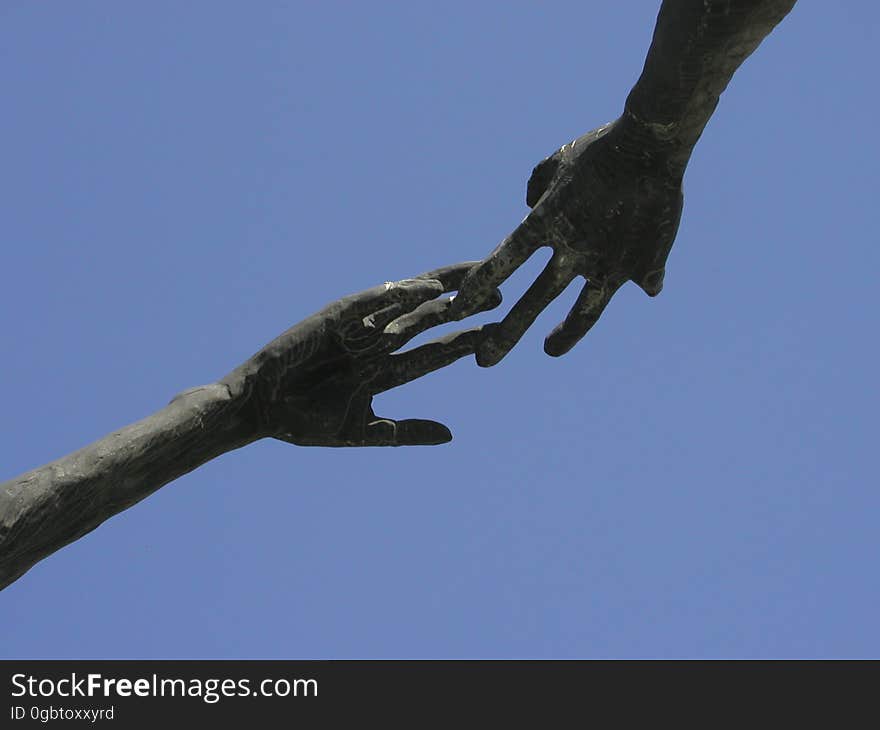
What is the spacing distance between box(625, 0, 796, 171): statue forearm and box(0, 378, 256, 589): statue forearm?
10.6ft

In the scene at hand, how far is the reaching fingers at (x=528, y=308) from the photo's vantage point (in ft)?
27.1

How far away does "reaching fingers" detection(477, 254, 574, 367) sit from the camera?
8266 mm

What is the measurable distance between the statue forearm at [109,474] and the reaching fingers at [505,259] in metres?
1.81

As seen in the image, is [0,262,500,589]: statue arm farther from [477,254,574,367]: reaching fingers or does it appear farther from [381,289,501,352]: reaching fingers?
[477,254,574,367]: reaching fingers

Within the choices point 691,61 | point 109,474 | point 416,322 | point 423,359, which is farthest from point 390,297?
point 691,61

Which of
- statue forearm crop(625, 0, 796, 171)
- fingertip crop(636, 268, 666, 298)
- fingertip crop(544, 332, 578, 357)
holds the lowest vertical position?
fingertip crop(544, 332, 578, 357)

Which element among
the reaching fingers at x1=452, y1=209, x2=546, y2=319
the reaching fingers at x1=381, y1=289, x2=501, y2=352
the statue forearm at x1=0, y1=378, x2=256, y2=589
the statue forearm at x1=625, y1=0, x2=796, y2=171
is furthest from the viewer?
the reaching fingers at x1=381, y1=289, x2=501, y2=352

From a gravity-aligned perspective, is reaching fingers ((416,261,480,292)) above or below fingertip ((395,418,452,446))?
above

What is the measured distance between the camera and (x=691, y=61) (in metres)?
7.43

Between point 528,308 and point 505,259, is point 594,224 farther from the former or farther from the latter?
point 528,308

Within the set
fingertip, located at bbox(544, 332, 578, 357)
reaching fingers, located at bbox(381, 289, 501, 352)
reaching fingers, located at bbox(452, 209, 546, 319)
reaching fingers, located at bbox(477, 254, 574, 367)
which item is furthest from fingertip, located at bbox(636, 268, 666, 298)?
reaching fingers, located at bbox(381, 289, 501, 352)

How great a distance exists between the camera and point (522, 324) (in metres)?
8.42

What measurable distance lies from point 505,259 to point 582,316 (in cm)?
71

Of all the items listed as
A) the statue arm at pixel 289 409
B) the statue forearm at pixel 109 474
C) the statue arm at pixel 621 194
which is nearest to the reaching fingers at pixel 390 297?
the statue arm at pixel 289 409
